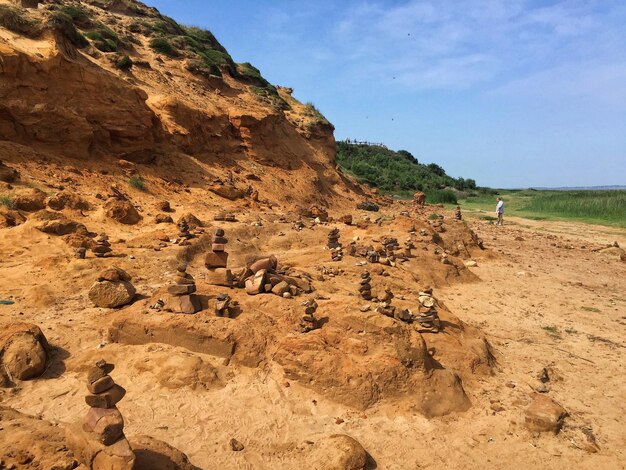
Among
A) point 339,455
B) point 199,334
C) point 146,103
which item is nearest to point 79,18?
point 146,103

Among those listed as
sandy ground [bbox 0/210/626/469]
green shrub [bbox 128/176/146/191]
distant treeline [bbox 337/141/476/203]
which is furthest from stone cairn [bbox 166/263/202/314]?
distant treeline [bbox 337/141/476/203]

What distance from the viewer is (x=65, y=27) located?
14.9 meters

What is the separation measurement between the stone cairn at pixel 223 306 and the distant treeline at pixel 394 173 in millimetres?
32421

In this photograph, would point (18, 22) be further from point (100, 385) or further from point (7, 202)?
point (100, 385)

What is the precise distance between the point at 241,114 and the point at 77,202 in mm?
11257

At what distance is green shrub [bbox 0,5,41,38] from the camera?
44.0 feet

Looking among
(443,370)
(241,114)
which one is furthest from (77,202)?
(241,114)

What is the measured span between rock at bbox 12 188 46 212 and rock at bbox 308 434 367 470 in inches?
355

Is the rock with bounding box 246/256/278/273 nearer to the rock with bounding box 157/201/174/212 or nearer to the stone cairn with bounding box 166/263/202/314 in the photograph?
the stone cairn with bounding box 166/263/202/314

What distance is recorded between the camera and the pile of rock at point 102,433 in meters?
2.89

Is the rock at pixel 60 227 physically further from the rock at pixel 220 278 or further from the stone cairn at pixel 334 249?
the stone cairn at pixel 334 249

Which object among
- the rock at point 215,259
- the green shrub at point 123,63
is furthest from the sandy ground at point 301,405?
→ the green shrub at point 123,63

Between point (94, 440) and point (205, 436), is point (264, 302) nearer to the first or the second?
point (205, 436)

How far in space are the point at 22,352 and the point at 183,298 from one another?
185 cm
